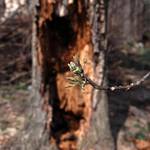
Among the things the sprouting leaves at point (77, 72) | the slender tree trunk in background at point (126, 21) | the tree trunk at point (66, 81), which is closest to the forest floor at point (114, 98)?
the slender tree trunk in background at point (126, 21)

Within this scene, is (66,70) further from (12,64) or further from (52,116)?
(12,64)

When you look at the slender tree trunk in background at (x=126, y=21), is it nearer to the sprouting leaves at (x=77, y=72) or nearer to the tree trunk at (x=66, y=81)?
the tree trunk at (x=66, y=81)

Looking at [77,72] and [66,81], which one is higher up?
[77,72]

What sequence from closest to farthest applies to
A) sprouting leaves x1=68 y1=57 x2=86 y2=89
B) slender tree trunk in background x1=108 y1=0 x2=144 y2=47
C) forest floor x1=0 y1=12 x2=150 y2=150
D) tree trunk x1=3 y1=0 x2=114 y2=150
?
sprouting leaves x1=68 y1=57 x2=86 y2=89, tree trunk x1=3 y1=0 x2=114 y2=150, forest floor x1=0 y1=12 x2=150 y2=150, slender tree trunk in background x1=108 y1=0 x2=144 y2=47

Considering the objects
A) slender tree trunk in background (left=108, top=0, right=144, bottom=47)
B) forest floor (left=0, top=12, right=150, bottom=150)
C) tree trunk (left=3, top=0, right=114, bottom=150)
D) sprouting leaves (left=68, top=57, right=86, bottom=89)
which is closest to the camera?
sprouting leaves (left=68, top=57, right=86, bottom=89)

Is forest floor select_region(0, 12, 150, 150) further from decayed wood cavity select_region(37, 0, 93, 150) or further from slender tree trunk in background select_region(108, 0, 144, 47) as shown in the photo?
decayed wood cavity select_region(37, 0, 93, 150)

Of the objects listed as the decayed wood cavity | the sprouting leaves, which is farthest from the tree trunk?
the sprouting leaves

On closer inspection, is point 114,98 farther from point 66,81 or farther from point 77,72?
point 77,72

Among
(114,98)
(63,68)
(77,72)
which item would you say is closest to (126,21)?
(114,98)
